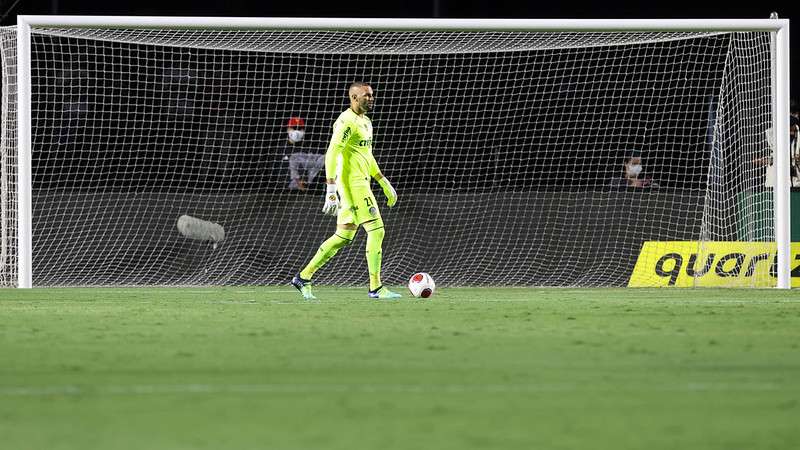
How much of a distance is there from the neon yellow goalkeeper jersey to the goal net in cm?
302

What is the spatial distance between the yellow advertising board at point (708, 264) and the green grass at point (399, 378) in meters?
4.09

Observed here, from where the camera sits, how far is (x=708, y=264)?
14680 mm

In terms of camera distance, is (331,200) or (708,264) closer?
(331,200)

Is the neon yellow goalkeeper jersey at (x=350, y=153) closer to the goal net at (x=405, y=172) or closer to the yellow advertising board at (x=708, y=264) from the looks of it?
the goal net at (x=405, y=172)

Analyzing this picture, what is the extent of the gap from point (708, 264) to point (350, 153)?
4.66 m

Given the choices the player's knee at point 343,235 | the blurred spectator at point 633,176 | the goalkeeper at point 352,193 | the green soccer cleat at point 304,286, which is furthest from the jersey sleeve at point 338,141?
the blurred spectator at point 633,176

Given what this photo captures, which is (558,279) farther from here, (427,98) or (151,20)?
(151,20)

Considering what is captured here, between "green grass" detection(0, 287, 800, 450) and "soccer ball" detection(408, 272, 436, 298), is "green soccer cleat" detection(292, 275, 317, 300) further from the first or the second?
"green grass" detection(0, 287, 800, 450)

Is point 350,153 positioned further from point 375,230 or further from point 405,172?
point 405,172

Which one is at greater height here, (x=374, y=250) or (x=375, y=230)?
(x=375, y=230)

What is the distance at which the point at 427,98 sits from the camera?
1680 centimetres

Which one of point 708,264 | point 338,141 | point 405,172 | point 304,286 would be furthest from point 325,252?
point 708,264

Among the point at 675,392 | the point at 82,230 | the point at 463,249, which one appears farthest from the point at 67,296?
the point at 675,392

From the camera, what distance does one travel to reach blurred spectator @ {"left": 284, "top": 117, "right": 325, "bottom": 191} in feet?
52.0
